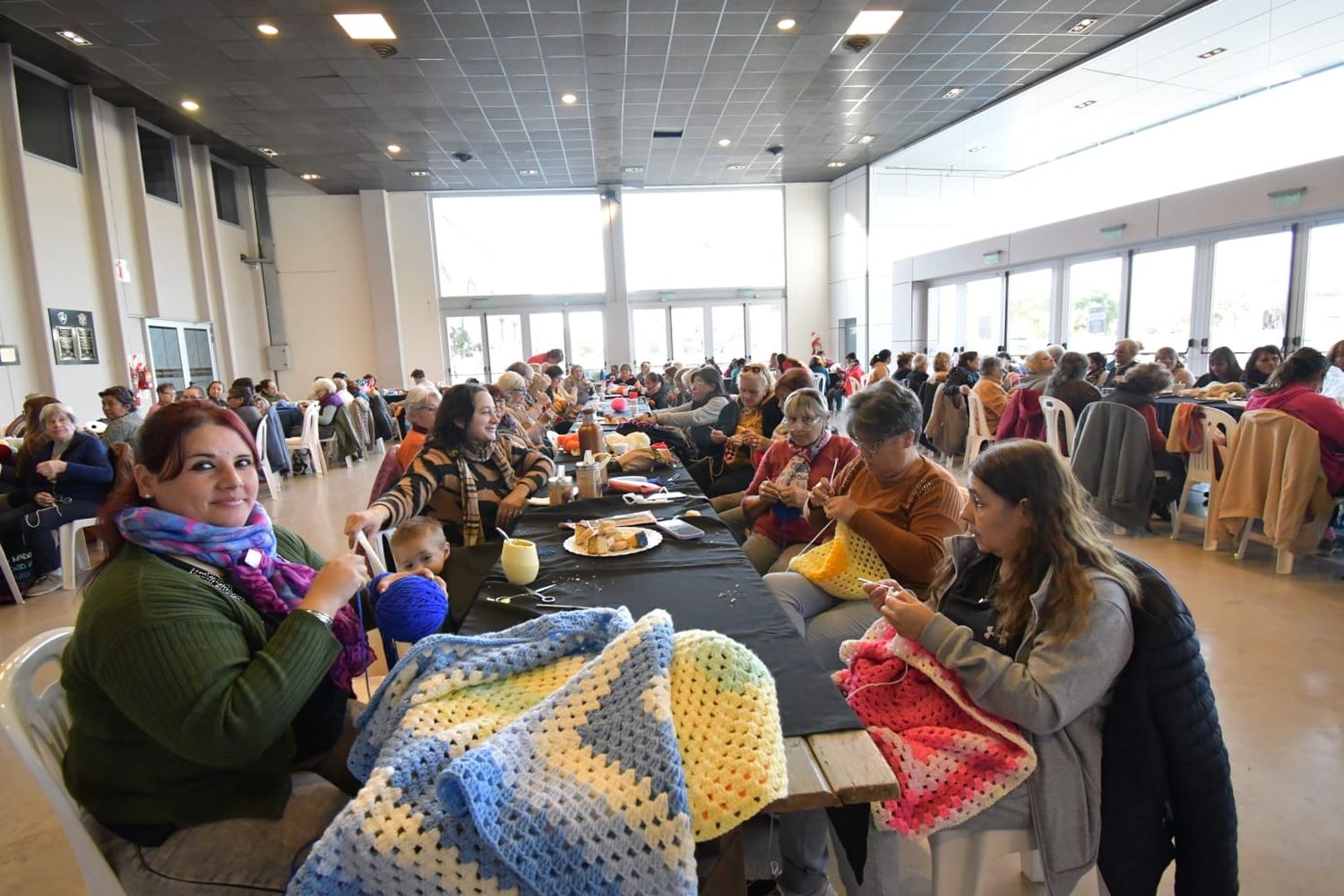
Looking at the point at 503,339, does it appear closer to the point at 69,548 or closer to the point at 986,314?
the point at 986,314

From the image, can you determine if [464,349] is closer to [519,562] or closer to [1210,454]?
[1210,454]

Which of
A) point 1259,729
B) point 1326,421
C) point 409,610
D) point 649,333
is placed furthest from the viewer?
point 649,333

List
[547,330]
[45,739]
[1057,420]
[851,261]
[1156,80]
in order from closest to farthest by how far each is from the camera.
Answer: [45,739]
[1057,420]
[1156,80]
[851,261]
[547,330]

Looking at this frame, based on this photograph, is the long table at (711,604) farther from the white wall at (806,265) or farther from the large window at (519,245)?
the white wall at (806,265)

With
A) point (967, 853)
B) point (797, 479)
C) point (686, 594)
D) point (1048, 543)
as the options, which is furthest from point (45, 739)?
point (797, 479)

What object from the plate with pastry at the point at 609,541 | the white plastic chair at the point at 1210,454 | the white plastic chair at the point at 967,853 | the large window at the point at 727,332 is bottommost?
the white plastic chair at the point at 967,853

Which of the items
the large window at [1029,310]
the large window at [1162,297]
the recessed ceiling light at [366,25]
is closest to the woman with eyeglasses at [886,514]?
the recessed ceiling light at [366,25]

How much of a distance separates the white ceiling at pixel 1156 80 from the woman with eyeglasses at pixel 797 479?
668cm

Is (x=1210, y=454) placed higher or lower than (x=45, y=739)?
lower

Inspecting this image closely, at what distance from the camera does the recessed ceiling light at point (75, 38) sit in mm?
6480

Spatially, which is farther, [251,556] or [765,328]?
[765,328]

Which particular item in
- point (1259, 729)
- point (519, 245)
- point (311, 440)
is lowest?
point (1259, 729)

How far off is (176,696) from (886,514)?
1.80 m

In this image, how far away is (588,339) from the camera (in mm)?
14555
